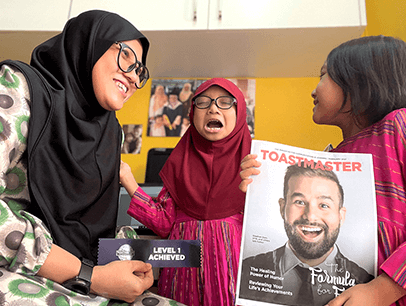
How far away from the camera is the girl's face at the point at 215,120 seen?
1.23 metres

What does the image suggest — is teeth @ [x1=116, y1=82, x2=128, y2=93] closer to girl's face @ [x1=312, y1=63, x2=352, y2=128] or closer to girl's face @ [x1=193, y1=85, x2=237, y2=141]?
girl's face @ [x1=193, y1=85, x2=237, y2=141]

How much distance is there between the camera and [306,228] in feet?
2.38

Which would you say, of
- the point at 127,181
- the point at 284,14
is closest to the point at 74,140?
the point at 127,181

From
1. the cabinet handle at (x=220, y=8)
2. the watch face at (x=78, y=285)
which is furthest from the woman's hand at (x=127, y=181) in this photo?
the cabinet handle at (x=220, y=8)

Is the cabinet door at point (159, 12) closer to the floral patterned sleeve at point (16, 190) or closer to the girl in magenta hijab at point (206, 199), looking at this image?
the girl in magenta hijab at point (206, 199)

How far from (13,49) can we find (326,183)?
2007 millimetres

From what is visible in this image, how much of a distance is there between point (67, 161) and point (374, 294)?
762mm

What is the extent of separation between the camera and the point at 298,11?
1771 mm

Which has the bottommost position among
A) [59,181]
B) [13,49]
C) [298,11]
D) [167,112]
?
[59,181]

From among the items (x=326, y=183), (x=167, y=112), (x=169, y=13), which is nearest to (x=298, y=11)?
(x=169, y=13)

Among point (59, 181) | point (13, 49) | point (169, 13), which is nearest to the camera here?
point (59, 181)

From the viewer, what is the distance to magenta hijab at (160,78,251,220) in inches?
45.8

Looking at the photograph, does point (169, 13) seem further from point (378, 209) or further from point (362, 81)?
point (378, 209)

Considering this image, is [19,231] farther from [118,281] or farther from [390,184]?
[390,184]
